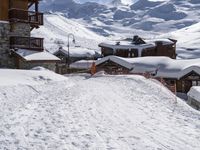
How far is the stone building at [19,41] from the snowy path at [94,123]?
16.1m

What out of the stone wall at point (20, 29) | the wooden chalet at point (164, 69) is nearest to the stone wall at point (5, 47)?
the stone wall at point (20, 29)

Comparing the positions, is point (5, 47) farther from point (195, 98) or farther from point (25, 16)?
point (195, 98)

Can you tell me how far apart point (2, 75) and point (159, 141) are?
13605 millimetres

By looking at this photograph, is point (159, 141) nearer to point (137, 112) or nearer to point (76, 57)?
point (137, 112)

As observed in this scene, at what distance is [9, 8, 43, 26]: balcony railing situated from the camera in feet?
129

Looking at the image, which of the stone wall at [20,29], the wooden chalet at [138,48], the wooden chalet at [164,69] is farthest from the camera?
the wooden chalet at [138,48]

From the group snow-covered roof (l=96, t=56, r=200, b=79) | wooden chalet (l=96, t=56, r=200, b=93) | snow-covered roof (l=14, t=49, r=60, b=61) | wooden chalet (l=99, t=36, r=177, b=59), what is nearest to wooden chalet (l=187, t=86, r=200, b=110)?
wooden chalet (l=96, t=56, r=200, b=93)

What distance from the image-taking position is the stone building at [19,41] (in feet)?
124

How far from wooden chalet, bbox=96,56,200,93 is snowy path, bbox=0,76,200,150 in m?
25.8

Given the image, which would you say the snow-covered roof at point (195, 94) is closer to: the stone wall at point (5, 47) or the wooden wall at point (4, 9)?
the stone wall at point (5, 47)

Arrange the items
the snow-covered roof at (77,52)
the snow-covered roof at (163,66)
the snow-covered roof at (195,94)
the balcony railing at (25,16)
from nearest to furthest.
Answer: the snow-covered roof at (195,94) < the balcony railing at (25,16) < the snow-covered roof at (163,66) < the snow-covered roof at (77,52)

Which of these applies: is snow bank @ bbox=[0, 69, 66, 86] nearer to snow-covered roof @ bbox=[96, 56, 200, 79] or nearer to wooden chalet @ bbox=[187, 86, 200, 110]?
wooden chalet @ bbox=[187, 86, 200, 110]

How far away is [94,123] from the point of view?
14.5 m

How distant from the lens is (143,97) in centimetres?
2312
